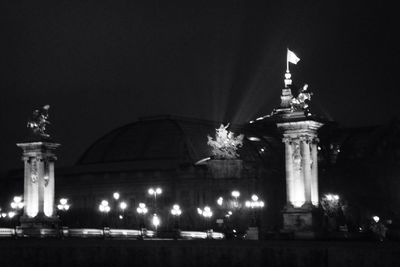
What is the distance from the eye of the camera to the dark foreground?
56.2 m

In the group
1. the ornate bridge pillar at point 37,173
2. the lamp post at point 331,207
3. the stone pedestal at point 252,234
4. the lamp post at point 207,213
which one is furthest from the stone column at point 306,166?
→ the lamp post at point 207,213

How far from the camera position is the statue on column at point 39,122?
95125 millimetres

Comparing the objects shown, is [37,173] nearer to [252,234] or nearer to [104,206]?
[104,206]

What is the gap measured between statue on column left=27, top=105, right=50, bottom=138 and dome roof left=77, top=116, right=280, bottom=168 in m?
64.1

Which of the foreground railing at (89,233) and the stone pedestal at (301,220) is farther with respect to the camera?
the foreground railing at (89,233)

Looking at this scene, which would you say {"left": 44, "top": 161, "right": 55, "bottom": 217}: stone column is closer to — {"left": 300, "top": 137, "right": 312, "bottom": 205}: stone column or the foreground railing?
the foreground railing

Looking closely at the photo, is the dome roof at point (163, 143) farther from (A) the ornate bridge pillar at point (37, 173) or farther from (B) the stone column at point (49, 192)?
(A) the ornate bridge pillar at point (37, 173)

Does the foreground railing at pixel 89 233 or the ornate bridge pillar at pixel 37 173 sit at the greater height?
the ornate bridge pillar at pixel 37 173

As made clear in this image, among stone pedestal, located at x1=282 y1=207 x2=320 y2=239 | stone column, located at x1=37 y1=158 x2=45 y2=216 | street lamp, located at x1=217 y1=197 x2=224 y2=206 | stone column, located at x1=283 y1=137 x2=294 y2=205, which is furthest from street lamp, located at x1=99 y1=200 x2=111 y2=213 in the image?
stone pedestal, located at x1=282 y1=207 x2=320 y2=239

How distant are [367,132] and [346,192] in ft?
107

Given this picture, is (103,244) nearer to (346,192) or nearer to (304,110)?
(304,110)

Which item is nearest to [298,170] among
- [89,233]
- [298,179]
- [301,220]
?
[298,179]

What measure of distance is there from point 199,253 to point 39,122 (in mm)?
35981

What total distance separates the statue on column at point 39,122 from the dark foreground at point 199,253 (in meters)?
26.6
